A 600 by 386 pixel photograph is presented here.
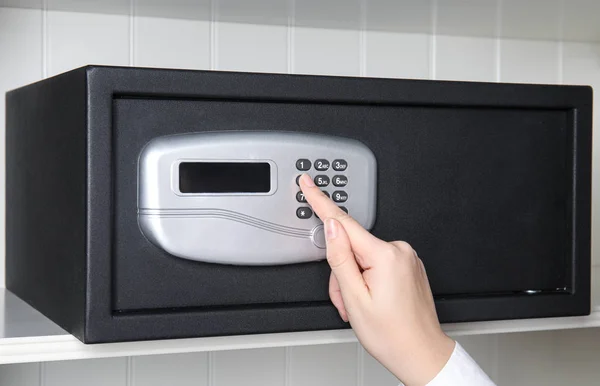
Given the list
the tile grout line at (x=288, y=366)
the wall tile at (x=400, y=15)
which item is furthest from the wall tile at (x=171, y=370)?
the wall tile at (x=400, y=15)

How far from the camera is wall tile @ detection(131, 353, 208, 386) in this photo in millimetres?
940

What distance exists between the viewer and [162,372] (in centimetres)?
95

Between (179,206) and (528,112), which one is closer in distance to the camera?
(179,206)

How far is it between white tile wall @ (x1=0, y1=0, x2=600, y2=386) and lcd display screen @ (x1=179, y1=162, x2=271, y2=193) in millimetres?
295

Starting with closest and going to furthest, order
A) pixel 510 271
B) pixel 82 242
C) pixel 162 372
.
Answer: pixel 82 242, pixel 510 271, pixel 162 372

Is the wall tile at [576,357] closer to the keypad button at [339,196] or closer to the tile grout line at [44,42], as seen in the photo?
the keypad button at [339,196]

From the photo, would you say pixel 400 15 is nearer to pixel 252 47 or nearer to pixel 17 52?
pixel 252 47

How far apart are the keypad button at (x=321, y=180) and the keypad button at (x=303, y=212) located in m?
0.02

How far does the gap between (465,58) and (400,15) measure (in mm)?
188

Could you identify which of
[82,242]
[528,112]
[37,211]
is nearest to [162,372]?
[37,211]

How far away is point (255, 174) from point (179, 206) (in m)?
0.06

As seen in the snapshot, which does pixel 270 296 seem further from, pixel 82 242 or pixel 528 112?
pixel 528 112

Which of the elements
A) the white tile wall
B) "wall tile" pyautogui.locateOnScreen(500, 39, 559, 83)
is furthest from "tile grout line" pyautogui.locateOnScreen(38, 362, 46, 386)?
"wall tile" pyautogui.locateOnScreen(500, 39, 559, 83)

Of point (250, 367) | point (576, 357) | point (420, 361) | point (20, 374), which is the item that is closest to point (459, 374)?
point (420, 361)
